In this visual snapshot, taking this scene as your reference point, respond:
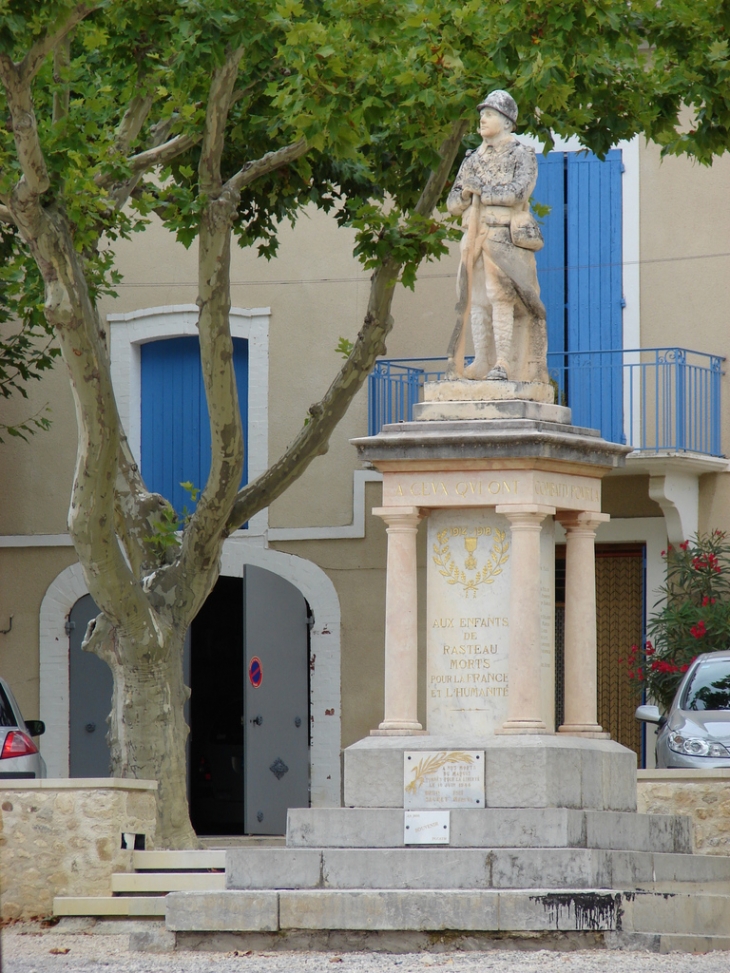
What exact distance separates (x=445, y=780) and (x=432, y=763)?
132 millimetres

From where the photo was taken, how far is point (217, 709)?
70.1 feet

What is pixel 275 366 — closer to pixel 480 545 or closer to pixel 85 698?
pixel 85 698

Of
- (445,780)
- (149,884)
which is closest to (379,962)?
(445,780)

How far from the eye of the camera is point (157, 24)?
12.8m

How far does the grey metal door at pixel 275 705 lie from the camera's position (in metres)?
18.4

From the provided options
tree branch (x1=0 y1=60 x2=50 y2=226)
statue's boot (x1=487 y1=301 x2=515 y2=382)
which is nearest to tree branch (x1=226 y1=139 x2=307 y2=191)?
tree branch (x1=0 y1=60 x2=50 y2=226)

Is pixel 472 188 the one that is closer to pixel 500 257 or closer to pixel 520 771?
pixel 500 257

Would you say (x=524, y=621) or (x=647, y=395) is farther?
(x=647, y=395)

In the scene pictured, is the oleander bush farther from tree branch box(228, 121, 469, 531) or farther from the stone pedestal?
the stone pedestal

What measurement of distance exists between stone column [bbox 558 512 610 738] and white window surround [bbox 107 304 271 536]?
8056 millimetres

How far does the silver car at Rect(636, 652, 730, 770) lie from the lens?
45.5ft

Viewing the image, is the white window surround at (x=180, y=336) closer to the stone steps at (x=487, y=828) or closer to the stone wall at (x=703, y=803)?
the stone wall at (x=703, y=803)

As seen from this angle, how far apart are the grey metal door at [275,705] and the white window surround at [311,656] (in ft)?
0.39

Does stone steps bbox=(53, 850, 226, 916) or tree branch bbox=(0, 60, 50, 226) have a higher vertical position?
tree branch bbox=(0, 60, 50, 226)
